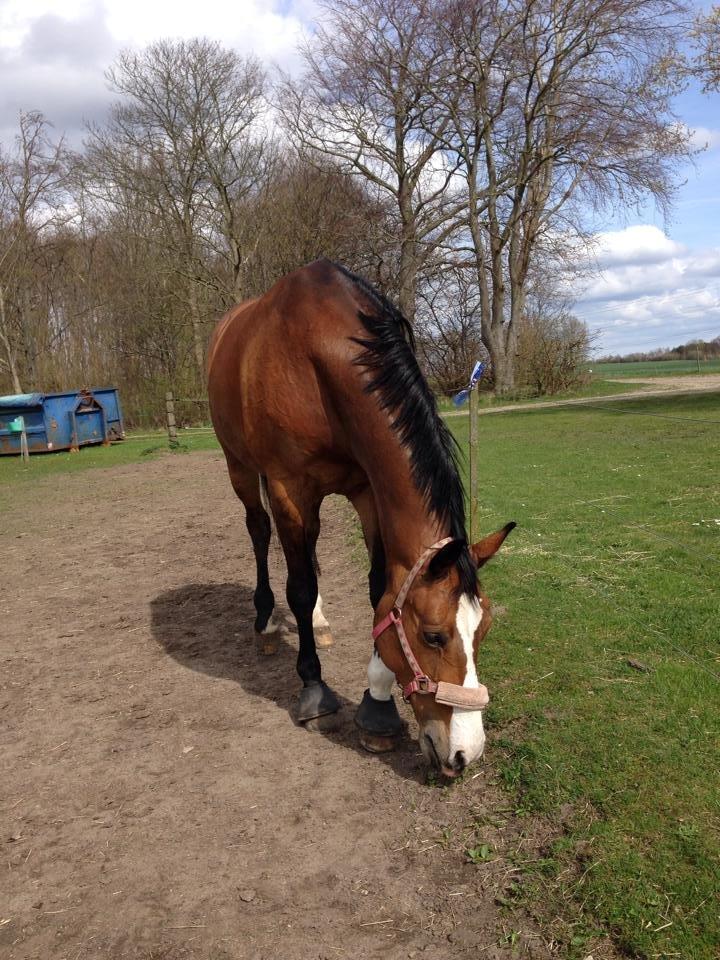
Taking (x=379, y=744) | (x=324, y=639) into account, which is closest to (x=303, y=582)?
(x=379, y=744)

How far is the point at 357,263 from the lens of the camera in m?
23.9

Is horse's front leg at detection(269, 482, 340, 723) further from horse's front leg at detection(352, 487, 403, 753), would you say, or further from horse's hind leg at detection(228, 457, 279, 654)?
horse's hind leg at detection(228, 457, 279, 654)

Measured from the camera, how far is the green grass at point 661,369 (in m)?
32.7

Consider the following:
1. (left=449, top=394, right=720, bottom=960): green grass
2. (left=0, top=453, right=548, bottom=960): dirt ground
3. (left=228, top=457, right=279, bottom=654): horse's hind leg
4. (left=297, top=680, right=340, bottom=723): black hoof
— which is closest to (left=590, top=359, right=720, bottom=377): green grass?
(left=449, top=394, right=720, bottom=960): green grass

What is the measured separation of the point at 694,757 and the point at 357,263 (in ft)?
75.5

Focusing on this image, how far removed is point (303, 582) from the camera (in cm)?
355

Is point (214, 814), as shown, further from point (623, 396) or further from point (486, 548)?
point (623, 396)

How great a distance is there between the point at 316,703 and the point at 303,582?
0.60 metres

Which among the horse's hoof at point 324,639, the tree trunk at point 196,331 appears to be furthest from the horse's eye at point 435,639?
the tree trunk at point 196,331

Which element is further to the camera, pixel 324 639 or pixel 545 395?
pixel 545 395

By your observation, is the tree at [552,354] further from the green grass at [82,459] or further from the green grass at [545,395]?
the green grass at [82,459]

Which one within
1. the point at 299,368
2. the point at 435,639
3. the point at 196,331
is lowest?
the point at 435,639

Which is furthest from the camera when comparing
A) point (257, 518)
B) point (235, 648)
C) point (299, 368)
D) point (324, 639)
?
point (257, 518)

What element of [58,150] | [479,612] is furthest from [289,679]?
[58,150]
